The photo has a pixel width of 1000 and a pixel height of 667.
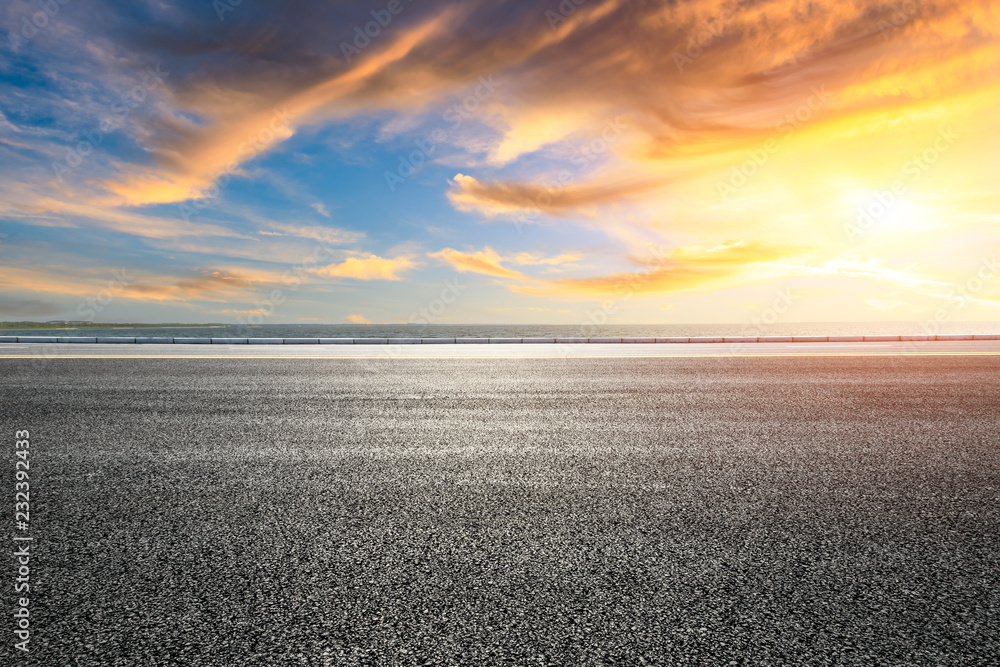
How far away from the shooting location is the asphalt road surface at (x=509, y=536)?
72.2 inches

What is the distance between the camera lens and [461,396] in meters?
7.24

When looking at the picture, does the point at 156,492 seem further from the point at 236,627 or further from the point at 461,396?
the point at 461,396

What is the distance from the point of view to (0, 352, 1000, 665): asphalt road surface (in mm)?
1833

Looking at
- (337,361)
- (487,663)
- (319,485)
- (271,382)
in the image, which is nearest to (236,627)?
(487,663)

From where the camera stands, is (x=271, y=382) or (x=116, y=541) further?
(x=271, y=382)

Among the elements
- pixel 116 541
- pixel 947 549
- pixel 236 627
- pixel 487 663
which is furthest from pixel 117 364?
pixel 947 549

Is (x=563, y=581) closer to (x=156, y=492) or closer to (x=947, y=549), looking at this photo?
(x=947, y=549)

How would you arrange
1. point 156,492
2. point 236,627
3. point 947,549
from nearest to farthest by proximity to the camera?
point 236,627
point 947,549
point 156,492

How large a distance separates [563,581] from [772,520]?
1.44 metres

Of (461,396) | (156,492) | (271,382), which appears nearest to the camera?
(156,492)

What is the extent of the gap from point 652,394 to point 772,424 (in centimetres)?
204

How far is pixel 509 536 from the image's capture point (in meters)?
2.68

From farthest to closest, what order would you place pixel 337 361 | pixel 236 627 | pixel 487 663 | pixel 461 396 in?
pixel 337 361, pixel 461 396, pixel 236 627, pixel 487 663

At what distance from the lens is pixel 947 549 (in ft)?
8.50
